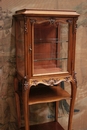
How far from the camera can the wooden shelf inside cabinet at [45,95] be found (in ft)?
6.79

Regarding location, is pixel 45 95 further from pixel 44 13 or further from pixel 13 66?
pixel 44 13

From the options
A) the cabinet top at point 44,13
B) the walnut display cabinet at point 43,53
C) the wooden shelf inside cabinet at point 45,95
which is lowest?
the wooden shelf inside cabinet at point 45,95

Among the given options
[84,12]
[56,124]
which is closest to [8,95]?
[56,124]

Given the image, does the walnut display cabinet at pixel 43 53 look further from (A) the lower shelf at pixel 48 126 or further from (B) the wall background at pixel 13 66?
(A) the lower shelf at pixel 48 126

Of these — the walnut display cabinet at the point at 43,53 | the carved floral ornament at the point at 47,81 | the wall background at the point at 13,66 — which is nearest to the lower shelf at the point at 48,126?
the wall background at the point at 13,66

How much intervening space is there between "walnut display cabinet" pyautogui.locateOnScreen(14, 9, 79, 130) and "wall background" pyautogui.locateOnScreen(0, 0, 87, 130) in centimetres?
9

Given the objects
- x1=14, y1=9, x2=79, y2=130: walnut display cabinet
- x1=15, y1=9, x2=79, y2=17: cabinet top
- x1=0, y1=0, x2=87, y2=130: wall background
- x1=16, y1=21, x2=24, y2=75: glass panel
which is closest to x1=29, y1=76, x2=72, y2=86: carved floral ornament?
x1=14, y1=9, x2=79, y2=130: walnut display cabinet

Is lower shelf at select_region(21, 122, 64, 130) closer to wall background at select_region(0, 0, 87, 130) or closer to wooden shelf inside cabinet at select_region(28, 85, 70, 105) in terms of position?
wall background at select_region(0, 0, 87, 130)

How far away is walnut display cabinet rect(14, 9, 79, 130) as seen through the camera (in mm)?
1902

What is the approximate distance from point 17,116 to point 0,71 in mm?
560

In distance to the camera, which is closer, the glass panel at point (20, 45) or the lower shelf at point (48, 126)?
the glass panel at point (20, 45)

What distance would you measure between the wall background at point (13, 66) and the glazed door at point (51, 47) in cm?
34

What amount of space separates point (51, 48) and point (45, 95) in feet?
1.66

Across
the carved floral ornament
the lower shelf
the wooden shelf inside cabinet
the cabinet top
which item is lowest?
the lower shelf
